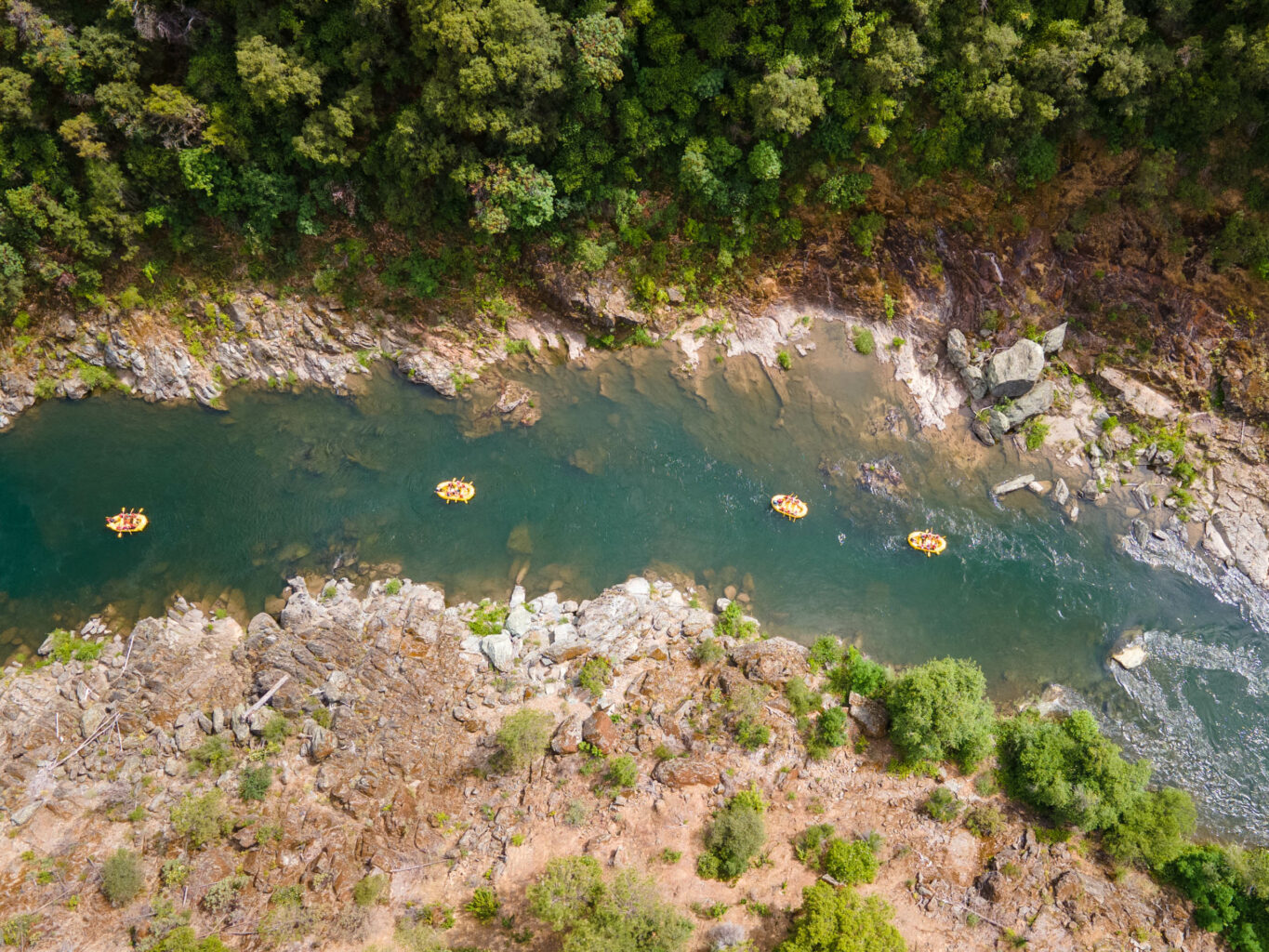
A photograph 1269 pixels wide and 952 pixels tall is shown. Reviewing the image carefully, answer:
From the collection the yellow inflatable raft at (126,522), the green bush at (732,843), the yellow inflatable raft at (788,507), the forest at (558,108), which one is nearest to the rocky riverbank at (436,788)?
the green bush at (732,843)

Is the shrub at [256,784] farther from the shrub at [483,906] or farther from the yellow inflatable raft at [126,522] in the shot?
the yellow inflatable raft at [126,522]

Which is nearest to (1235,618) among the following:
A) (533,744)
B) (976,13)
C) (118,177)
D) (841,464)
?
(841,464)

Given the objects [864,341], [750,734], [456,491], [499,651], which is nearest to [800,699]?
[750,734]

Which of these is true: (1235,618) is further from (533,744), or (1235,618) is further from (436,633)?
(436,633)

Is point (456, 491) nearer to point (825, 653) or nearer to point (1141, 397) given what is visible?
point (825, 653)

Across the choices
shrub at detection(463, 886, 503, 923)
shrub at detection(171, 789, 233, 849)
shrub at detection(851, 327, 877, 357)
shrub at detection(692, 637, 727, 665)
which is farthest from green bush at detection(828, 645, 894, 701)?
shrub at detection(171, 789, 233, 849)

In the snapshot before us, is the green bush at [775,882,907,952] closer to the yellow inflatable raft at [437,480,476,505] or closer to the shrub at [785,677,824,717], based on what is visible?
the shrub at [785,677,824,717]
